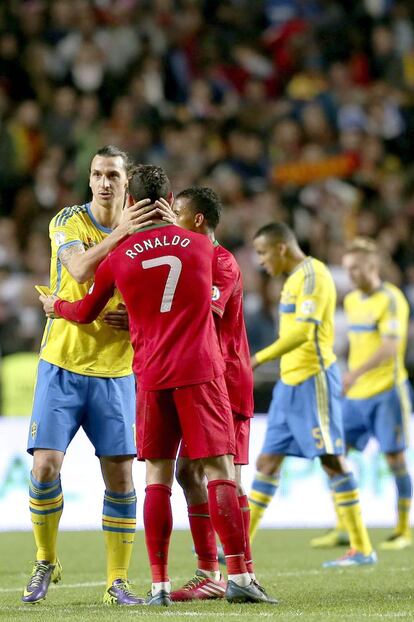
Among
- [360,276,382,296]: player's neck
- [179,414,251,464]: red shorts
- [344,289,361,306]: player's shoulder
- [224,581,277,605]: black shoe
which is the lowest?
[224,581,277,605]: black shoe

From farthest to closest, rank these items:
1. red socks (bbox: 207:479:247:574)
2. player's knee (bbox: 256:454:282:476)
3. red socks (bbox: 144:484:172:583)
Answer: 1. player's knee (bbox: 256:454:282:476)
2. red socks (bbox: 144:484:172:583)
3. red socks (bbox: 207:479:247:574)

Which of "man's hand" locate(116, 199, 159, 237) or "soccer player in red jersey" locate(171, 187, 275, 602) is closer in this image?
"man's hand" locate(116, 199, 159, 237)

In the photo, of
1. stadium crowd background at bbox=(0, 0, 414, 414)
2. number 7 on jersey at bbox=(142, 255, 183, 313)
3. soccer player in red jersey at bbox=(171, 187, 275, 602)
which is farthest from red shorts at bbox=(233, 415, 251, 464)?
stadium crowd background at bbox=(0, 0, 414, 414)

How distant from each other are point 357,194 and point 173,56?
3.27 m

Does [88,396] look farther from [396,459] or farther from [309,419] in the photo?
[396,459]

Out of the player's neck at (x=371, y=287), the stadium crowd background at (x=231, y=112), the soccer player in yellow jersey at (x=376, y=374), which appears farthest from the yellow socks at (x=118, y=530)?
the stadium crowd background at (x=231, y=112)

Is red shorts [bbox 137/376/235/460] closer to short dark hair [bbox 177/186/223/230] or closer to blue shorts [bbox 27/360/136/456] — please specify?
blue shorts [bbox 27/360/136/456]

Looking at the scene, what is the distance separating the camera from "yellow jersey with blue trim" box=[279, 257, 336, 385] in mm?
8523

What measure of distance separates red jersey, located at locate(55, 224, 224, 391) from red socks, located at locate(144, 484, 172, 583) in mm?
505

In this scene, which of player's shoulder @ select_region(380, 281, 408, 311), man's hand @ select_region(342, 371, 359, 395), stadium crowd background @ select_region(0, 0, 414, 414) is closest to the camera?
man's hand @ select_region(342, 371, 359, 395)

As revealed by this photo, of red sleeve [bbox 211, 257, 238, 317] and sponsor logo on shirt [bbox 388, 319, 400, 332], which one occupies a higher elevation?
sponsor logo on shirt [bbox 388, 319, 400, 332]

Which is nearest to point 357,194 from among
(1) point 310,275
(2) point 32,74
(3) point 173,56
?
(3) point 173,56

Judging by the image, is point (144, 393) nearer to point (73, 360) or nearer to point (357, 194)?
point (73, 360)

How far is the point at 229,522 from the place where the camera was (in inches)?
237
